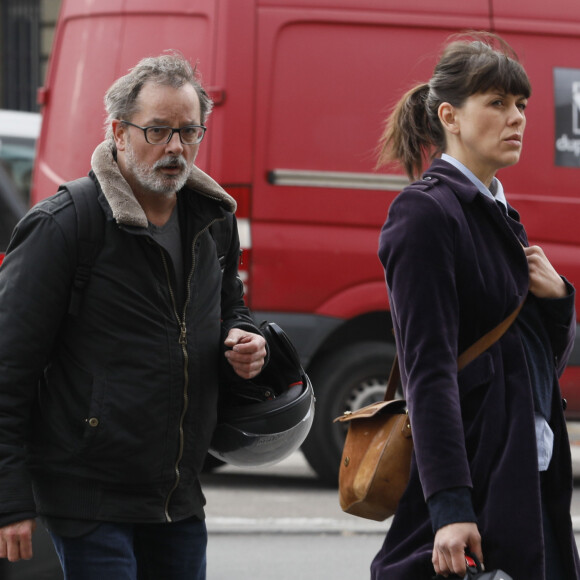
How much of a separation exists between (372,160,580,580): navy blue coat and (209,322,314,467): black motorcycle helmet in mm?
488

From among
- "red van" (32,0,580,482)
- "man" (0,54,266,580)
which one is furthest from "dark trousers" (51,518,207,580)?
"red van" (32,0,580,482)

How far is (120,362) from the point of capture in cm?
285

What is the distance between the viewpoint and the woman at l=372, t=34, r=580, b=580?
257 centimetres

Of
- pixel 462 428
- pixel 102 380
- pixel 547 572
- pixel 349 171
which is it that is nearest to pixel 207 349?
pixel 102 380

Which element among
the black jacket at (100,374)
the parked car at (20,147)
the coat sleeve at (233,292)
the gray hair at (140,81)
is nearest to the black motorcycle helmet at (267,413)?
the coat sleeve at (233,292)

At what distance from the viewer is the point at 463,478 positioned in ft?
8.36

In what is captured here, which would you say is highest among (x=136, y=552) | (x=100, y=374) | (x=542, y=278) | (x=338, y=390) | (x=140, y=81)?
(x=140, y=81)

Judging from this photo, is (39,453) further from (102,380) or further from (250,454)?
(250,454)

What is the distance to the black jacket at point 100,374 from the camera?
2.79 meters

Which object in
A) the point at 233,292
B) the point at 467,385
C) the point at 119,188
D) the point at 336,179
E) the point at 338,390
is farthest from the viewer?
the point at 338,390

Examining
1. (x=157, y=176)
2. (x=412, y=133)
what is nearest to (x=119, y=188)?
(x=157, y=176)

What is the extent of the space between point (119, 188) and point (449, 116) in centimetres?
71

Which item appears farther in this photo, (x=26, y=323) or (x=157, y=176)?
(x=157, y=176)

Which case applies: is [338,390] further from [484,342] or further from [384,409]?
[484,342]
